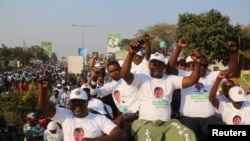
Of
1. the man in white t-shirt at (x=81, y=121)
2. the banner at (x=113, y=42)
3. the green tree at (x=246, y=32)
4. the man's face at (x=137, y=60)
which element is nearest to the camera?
the man in white t-shirt at (x=81, y=121)

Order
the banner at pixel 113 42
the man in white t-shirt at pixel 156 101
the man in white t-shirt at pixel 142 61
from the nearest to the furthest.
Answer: the man in white t-shirt at pixel 156 101 < the man in white t-shirt at pixel 142 61 < the banner at pixel 113 42

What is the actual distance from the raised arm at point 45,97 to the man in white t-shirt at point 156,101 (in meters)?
0.98

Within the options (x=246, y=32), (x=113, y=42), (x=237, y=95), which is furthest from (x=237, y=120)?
(x=246, y=32)

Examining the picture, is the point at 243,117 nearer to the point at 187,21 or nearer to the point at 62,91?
the point at 62,91

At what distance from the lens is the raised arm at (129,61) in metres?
4.53

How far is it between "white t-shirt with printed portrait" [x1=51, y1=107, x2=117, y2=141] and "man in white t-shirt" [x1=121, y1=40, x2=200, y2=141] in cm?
51

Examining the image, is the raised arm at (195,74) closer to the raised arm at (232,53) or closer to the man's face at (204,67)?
the man's face at (204,67)

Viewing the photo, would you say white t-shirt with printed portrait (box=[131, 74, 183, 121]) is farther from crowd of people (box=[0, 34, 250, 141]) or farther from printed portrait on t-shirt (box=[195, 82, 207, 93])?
printed portrait on t-shirt (box=[195, 82, 207, 93])

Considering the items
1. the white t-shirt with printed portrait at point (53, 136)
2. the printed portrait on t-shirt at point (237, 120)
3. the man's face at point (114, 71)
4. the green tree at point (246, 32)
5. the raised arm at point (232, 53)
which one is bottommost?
the white t-shirt with printed portrait at point (53, 136)

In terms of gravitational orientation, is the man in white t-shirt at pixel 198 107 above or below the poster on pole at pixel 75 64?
above

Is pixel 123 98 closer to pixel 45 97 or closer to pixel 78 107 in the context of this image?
pixel 78 107

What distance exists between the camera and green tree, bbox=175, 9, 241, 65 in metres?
31.2

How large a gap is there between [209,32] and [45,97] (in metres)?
28.3

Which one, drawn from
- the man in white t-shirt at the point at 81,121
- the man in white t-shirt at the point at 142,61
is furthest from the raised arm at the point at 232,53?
the man in white t-shirt at the point at 81,121
